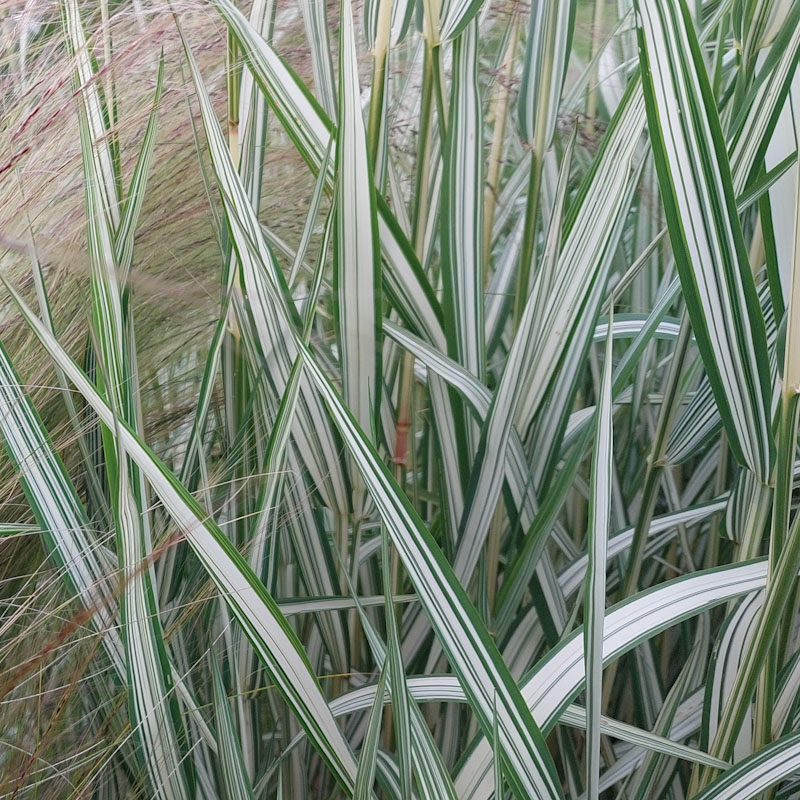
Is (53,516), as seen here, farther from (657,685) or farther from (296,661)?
(657,685)

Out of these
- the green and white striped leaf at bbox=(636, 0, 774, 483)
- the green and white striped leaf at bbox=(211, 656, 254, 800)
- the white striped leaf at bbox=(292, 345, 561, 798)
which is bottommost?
the green and white striped leaf at bbox=(211, 656, 254, 800)

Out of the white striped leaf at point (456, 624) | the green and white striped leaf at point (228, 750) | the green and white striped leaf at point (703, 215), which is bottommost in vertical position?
the green and white striped leaf at point (228, 750)

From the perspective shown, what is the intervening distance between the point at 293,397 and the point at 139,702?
0.16m

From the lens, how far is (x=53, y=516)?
0.38 metres

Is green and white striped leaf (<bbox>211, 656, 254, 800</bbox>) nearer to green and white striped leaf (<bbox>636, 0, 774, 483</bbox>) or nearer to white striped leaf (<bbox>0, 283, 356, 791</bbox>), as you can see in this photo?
white striped leaf (<bbox>0, 283, 356, 791</bbox>)

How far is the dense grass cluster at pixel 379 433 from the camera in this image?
34cm

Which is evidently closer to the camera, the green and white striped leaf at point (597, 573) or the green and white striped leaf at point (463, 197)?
the green and white striped leaf at point (597, 573)

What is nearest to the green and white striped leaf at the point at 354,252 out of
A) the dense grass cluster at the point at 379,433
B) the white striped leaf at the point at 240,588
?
the dense grass cluster at the point at 379,433

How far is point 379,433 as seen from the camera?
0.47 m

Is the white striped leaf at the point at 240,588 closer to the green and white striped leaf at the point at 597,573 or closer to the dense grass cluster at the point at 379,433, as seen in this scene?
the dense grass cluster at the point at 379,433

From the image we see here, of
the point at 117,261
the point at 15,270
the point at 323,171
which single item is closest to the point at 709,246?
the point at 323,171

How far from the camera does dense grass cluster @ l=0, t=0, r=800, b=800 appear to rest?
1.11 feet

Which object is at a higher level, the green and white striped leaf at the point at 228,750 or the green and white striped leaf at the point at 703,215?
the green and white striped leaf at the point at 703,215

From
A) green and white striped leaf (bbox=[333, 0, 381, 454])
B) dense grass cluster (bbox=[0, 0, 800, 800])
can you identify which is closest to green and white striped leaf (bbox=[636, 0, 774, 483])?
dense grass cluster (bbox=[0, 0, 800, 800])
